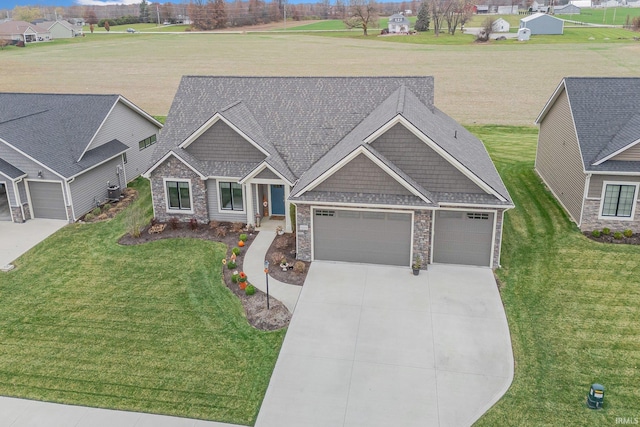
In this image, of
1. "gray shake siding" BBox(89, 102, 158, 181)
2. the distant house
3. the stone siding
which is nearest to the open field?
the distant house

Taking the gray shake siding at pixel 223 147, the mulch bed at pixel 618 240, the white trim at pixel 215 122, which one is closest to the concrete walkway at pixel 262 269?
the gray shake siding at pixel 223 147

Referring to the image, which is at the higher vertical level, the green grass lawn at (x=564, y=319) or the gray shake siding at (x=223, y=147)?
the gray shake siding at (x=223, y=147)

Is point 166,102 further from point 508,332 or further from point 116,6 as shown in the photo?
point 116,6

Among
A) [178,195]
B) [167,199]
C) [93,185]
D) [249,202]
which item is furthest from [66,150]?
[249,202]

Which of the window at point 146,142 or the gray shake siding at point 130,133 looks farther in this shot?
the window at point 146,142

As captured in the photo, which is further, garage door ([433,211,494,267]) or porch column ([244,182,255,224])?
porch column ([244,182,255,224])

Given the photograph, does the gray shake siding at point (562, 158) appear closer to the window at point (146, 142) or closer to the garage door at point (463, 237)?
the garage door at point (463, 237)

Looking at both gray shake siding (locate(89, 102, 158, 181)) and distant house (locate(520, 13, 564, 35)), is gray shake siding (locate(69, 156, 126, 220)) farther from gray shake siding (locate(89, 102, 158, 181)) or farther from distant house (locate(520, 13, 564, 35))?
distant house (locate(520, 13, 564, 35))
